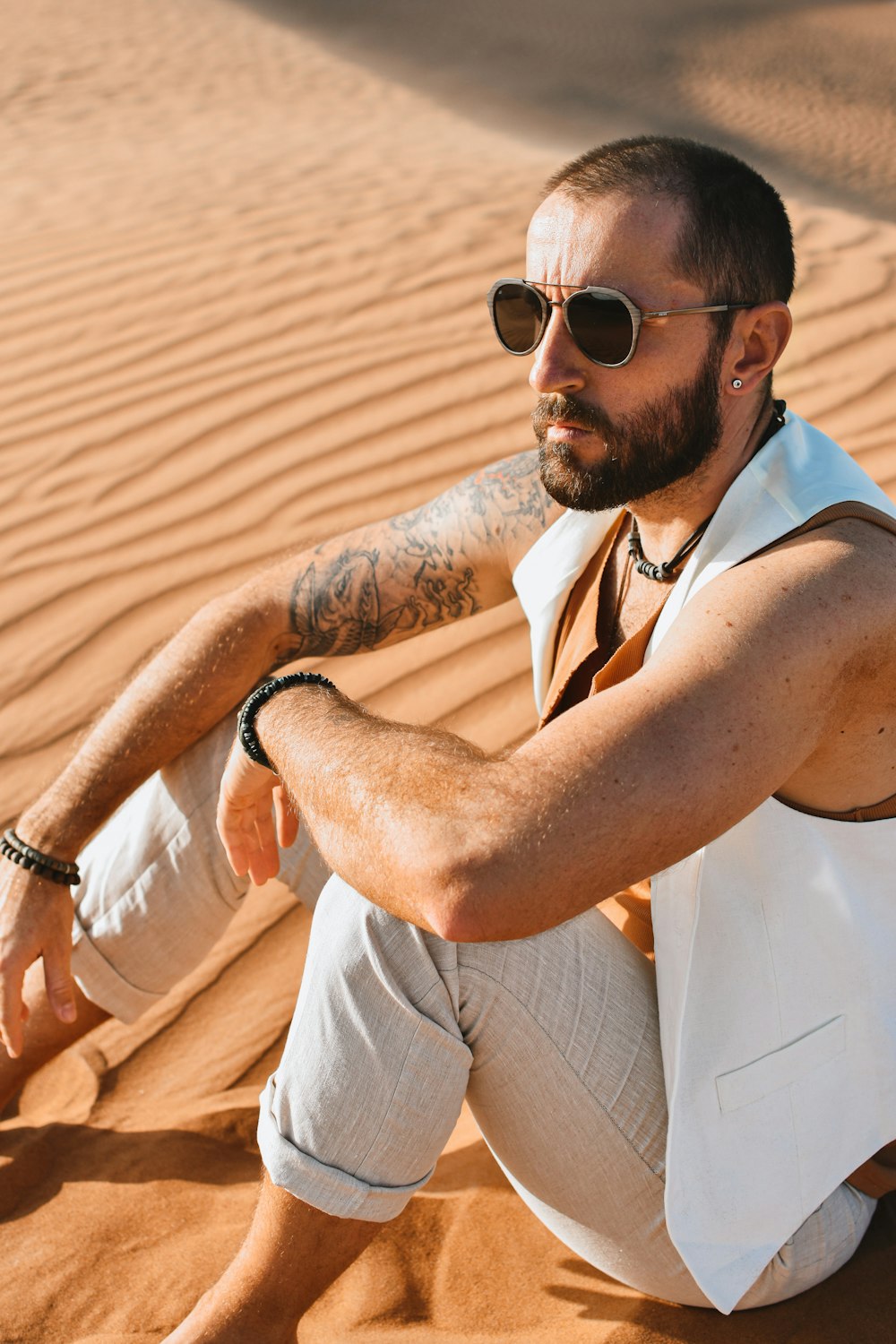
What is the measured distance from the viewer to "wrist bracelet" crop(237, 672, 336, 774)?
165 cm

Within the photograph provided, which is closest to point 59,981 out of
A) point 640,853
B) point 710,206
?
point 640,853

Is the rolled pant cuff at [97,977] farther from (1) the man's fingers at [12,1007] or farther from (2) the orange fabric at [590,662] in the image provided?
(2) the orange fabric at [590,662]

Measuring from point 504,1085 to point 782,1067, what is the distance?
32 cm

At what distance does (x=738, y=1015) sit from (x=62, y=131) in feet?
26.9

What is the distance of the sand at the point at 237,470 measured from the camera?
5.89 feet

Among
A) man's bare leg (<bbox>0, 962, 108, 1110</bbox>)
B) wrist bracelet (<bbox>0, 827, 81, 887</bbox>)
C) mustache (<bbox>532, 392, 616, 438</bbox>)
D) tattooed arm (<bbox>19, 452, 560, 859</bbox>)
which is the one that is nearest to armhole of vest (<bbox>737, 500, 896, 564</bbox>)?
mustache (<bbox>532, 392, 616, 438</bbox>)

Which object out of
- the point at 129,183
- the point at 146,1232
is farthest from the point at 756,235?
the point at 129,183

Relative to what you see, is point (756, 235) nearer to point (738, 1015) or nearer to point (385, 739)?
point (385, 739)

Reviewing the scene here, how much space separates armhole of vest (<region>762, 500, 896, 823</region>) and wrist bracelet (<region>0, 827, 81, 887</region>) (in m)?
1.09

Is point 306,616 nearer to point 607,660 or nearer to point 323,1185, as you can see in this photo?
point 607,660

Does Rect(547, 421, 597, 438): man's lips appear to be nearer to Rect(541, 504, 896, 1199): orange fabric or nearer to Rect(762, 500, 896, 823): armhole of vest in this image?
Rect(541, 504, 896, 1199): orange fabric

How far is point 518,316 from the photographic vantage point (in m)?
1.83

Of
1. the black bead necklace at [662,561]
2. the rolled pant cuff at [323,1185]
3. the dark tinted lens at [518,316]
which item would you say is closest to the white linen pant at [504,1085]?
the rolled pant cuff at [323,1185]

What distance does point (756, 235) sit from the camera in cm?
173
